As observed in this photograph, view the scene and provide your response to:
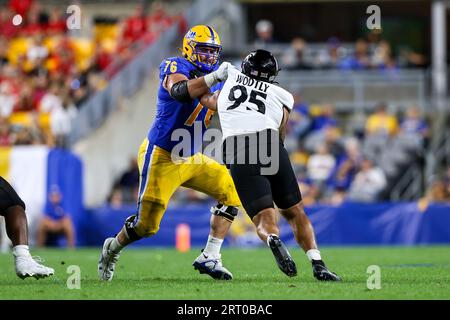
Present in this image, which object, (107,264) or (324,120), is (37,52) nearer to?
Answer: (324,120)

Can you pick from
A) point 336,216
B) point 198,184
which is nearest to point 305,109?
point 336,216

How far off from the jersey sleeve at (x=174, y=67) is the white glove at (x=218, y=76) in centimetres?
49

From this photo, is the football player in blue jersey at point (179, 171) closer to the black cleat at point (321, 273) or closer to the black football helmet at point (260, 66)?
the black football helmet at point (260, 66)

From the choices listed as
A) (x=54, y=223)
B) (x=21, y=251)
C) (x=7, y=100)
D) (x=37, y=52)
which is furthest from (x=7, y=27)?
(x=21, y=251)

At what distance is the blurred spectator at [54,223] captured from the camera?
1817 cm

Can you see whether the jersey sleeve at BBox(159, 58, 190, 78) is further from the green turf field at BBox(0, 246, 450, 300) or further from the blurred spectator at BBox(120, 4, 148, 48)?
the blurred spectator at BBox(120, 4, 148, 48)

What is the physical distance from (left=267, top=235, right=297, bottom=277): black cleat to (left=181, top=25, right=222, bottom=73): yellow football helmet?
2.08 m

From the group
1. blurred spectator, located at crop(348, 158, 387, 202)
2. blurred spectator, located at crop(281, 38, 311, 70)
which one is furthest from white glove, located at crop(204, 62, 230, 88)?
blurred spectator, located at crop(281, 38, 311, 70)

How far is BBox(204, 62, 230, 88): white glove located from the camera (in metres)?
8.75

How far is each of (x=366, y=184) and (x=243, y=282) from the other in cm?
1044

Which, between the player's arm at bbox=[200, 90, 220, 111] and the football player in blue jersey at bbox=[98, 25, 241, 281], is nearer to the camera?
the player's arm at bbox=[200, 90, 220, 111]

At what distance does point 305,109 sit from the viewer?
69.9 feet

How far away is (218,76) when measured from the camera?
8.79 m

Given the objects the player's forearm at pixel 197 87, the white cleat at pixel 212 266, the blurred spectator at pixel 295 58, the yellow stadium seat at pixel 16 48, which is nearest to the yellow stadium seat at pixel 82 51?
the yellow stadium seat at pixel 16 48
